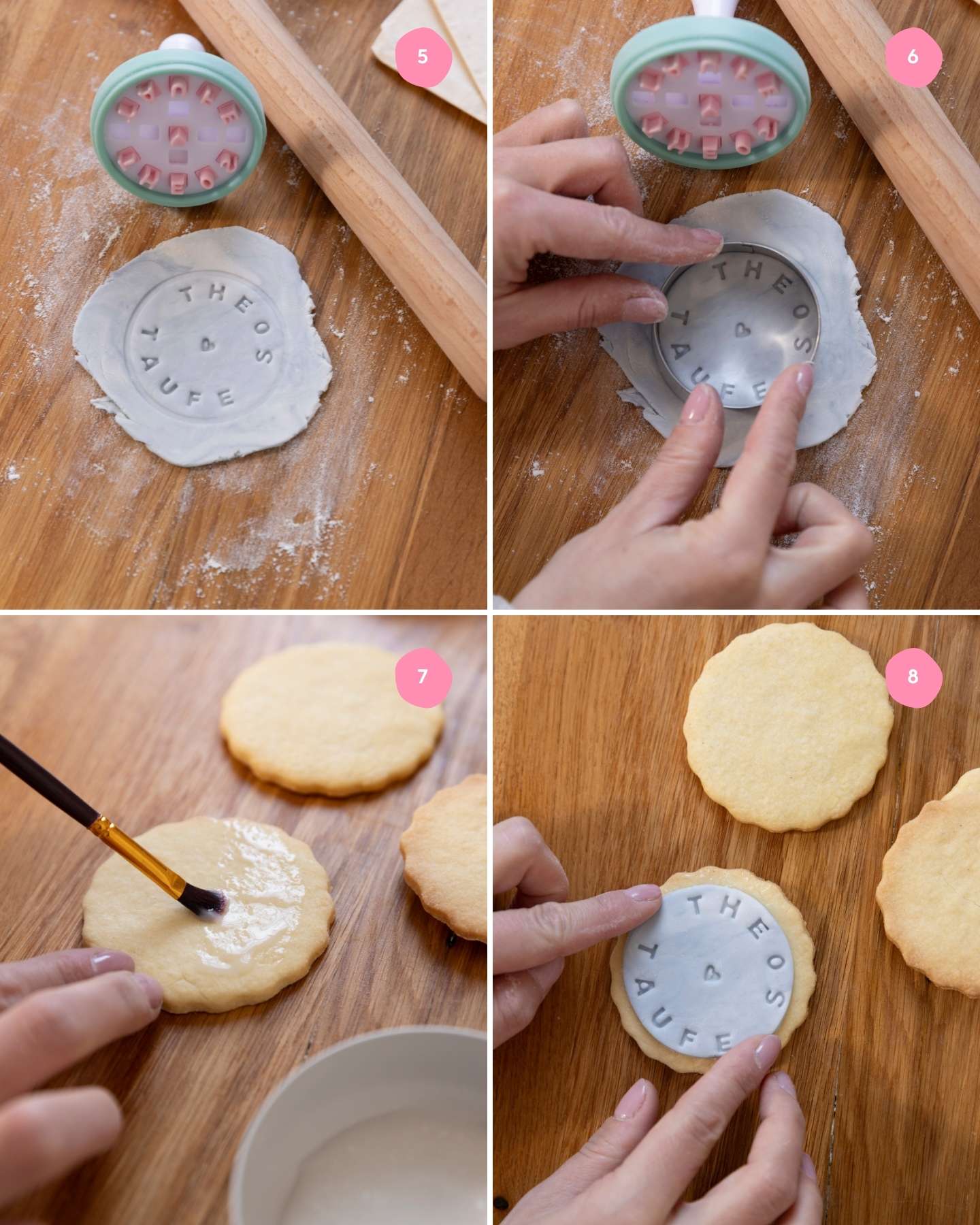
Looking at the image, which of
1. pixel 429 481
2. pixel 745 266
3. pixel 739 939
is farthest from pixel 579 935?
pixel 745 266

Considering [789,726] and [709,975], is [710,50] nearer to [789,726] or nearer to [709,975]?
[789,726]

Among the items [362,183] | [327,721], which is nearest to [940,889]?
[327,721]

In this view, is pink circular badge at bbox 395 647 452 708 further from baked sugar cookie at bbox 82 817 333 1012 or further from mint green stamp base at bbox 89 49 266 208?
mint green stamp base at bbox 89 49 266 208

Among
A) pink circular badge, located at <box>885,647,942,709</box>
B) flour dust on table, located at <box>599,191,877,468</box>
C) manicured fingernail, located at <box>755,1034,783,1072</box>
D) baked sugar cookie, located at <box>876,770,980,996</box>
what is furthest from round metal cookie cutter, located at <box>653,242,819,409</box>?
manicured fingernail, located at <box>755,1034,783,1072</box>

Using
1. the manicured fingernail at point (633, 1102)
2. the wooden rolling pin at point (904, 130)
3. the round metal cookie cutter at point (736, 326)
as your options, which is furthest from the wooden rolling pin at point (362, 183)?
the manicured fingernail at point (633, 1102)

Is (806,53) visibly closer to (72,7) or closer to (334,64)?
(334,64)
